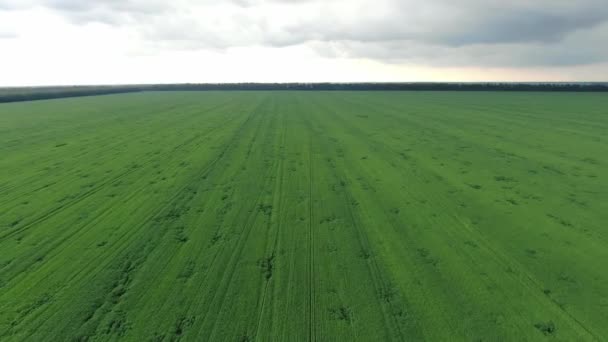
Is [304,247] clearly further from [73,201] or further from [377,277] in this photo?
[73,201]

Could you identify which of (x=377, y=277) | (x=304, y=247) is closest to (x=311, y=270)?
(x=304, y=247)

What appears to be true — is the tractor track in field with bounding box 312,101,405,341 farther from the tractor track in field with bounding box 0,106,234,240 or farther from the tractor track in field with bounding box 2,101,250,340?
the tractor track in field with bounding box 0,106,234,240

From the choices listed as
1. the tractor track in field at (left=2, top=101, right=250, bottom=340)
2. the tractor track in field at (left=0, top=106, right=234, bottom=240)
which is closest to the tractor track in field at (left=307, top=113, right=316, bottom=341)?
the tractor track in field at (left=2, top=101, right=250, bottom=340)

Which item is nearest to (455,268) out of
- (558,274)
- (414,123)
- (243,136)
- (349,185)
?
(558,274)

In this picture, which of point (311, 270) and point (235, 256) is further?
point (235, 256)

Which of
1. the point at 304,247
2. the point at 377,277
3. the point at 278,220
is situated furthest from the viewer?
the point at 278,220

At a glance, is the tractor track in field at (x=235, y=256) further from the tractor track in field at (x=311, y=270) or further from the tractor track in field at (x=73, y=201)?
the tractor track in field at (x=73, y=201)

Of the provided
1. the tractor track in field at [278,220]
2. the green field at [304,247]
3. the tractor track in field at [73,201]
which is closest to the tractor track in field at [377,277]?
the green field at [304,247]

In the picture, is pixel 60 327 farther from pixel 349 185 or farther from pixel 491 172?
pixel 491 172
